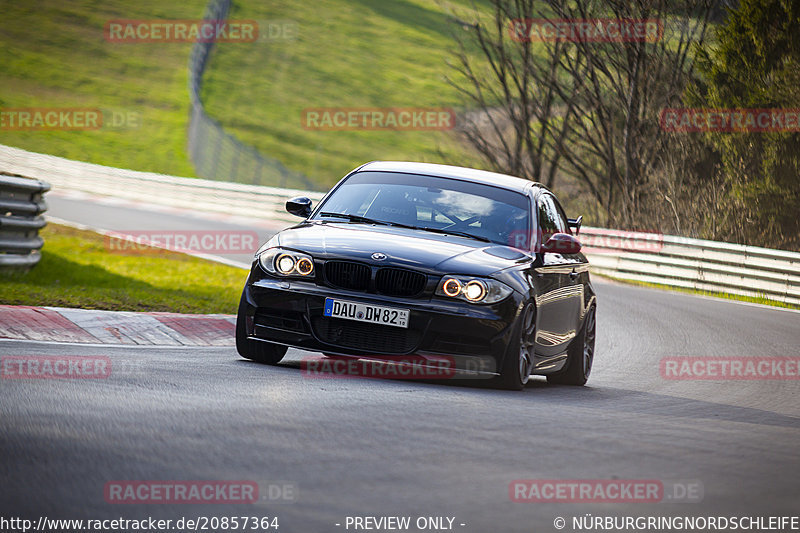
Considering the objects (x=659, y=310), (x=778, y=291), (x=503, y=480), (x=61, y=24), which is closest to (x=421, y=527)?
(x=503, y=480)

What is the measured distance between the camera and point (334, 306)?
324 inches

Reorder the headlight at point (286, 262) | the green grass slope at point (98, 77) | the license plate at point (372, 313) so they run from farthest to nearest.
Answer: the green grass slope at point (98, 77), the headlight at point (286, 262), the license plate at point (372, 313)

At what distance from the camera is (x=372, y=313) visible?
8133 millimetres

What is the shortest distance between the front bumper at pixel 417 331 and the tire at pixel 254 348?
1.77 ft

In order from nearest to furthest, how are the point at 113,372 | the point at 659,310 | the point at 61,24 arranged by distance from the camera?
the point at 113,372, the point at 659,310, the point at 61,24

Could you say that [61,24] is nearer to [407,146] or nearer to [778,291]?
[407,146]

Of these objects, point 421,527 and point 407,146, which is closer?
point 421,527

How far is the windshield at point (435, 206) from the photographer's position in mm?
9258

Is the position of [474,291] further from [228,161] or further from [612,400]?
[228,161]

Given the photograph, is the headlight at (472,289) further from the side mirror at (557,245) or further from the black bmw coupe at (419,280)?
the side mirror at (557,245)

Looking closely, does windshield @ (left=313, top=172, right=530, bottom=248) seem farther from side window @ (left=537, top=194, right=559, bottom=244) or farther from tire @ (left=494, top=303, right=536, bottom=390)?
tire @ (left=494, top=303, right=536, bottom=390)

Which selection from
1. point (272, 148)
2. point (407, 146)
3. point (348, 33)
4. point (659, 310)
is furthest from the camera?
point (348, 33)

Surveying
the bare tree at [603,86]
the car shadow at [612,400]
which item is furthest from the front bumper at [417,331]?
the bare tree at [603,86]

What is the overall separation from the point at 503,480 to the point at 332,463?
76 cm
